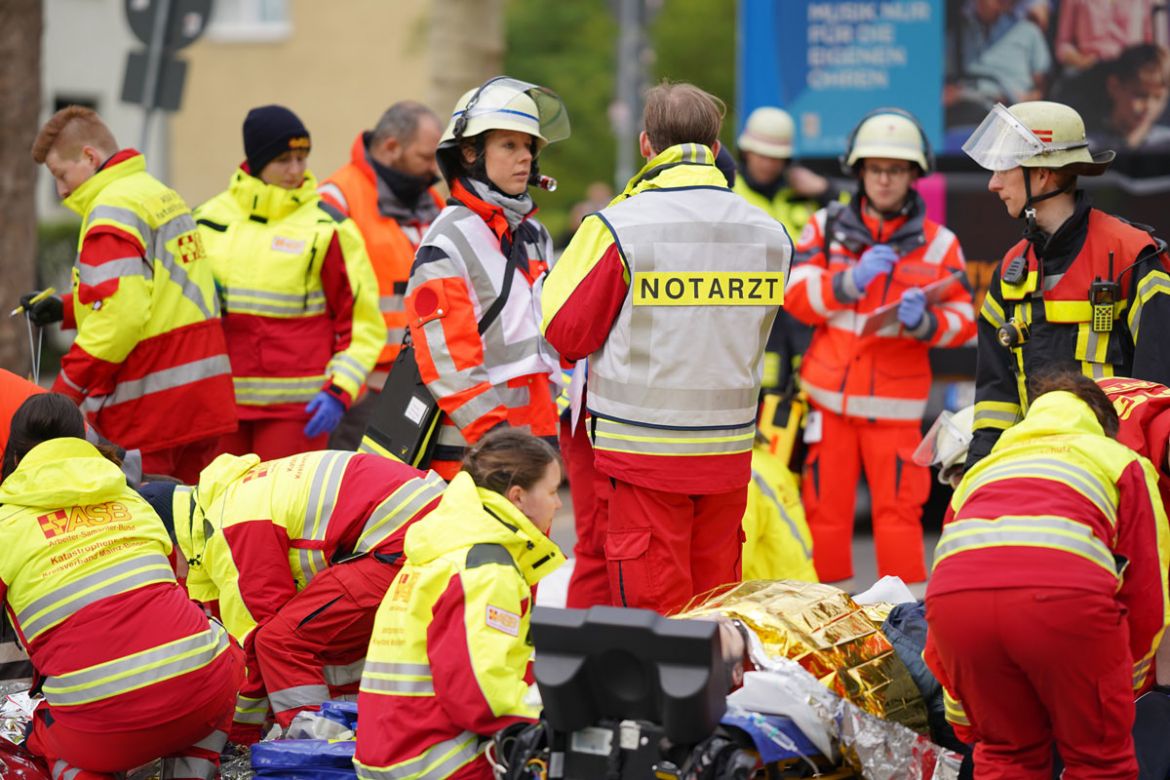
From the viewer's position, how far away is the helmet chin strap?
5352 millimetres

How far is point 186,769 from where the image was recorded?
197 inches

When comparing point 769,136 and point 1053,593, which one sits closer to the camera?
point 1053,593

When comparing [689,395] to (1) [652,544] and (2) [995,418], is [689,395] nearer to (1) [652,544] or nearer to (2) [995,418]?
(1) [652,544]

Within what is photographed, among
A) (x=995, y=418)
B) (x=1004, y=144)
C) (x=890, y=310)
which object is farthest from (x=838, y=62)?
(x=995, y=418)

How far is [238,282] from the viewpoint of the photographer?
699 cm

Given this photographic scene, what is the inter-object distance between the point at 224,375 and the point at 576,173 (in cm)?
2170

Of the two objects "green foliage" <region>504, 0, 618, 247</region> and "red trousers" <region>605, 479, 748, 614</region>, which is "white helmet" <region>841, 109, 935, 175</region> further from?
"green foliage" <region>504, 0, 618, 247</region>

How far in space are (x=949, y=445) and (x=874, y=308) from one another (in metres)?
1.99

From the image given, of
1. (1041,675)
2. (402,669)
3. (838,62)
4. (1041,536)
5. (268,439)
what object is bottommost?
(402,669)

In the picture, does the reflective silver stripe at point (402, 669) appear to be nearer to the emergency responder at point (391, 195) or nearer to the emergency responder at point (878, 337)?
the emergency responder at point (391, 195)

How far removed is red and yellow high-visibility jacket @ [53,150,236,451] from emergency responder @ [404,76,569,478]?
1.41 meters

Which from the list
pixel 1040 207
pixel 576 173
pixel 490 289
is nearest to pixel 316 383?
pixel 490 289

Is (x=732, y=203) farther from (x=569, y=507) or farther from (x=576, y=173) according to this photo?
(x=576, y=173)

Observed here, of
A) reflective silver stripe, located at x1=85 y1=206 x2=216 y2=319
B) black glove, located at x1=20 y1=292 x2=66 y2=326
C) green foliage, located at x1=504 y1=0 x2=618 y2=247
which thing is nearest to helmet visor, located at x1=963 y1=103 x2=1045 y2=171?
reflective silver stripe, located at x1=85 y1=206 x2=216 y2=319
